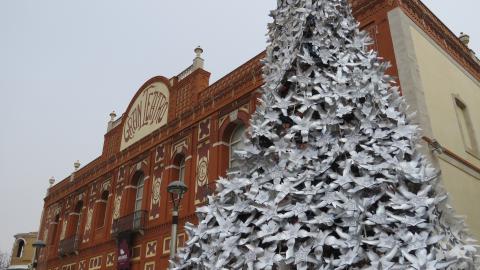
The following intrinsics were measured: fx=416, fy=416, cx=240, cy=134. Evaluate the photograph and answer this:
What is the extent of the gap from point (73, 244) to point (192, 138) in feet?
33.8

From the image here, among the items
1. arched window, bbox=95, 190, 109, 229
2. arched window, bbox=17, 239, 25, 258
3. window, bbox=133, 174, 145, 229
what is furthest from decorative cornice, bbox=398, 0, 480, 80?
arched window, bbox=17, 239, 25, 258

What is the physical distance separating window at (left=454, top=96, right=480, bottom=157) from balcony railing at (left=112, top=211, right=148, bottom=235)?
12.1 m

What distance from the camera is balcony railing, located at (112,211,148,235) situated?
17203mm

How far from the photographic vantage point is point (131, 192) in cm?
1936

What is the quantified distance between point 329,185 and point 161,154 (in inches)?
596

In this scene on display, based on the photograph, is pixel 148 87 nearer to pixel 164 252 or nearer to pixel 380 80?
pixel 164 252

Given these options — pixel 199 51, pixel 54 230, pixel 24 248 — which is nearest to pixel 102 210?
pixel 54 230

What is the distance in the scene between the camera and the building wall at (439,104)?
9.58 metres

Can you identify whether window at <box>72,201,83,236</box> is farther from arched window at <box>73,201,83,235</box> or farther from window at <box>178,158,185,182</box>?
window at <box>178,158,185,182</box>

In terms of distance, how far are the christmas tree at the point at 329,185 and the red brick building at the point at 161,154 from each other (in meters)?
6.51

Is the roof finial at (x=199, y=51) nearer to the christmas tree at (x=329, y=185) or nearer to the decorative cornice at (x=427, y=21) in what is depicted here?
the decorative cornice at (x=427, y=21)

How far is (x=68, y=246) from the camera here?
2230 cm

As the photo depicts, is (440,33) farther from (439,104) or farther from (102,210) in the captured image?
(102,210)

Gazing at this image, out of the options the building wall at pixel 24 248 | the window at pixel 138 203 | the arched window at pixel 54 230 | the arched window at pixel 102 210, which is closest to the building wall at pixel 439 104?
the window at pixel 138 203
